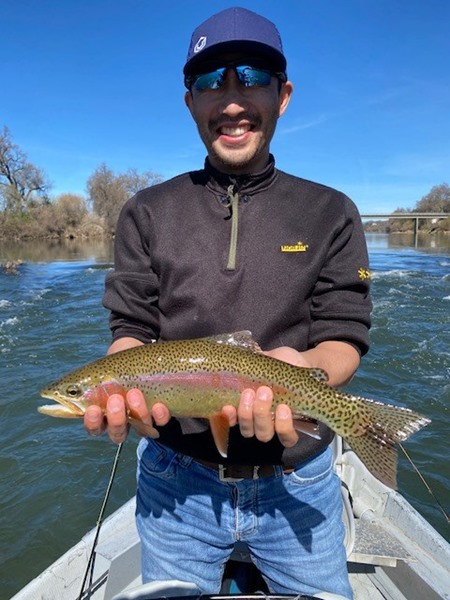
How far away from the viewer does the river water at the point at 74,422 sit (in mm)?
5708

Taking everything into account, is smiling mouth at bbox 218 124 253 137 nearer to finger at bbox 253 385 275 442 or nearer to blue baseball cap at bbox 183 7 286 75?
blue baseball cap at bbox 183 7 286 75

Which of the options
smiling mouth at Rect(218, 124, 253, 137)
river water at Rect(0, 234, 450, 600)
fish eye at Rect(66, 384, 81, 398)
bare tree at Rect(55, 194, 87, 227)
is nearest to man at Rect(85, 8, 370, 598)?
smiling mouth at Rect(218, 124, 253, 137)

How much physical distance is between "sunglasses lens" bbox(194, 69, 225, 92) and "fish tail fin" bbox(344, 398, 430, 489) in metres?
1.94

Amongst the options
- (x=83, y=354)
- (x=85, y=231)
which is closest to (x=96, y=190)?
(x=85, y=231)

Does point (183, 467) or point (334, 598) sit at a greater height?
point (183, 467)

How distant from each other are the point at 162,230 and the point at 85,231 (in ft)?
262

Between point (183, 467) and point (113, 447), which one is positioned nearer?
point (183, 467)

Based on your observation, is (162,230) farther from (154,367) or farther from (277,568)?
(277,568)

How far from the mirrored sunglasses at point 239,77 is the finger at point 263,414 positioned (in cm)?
171

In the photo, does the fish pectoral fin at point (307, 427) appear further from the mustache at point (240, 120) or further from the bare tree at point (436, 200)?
the bare tree at point (436, 200)

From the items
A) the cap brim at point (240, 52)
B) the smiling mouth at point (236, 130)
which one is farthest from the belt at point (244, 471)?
the cap brim at point (240, 52)

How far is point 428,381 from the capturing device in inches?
393

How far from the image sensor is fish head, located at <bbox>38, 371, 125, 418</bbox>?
2605mm

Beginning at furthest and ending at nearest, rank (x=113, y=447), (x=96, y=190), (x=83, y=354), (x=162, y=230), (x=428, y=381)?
(x=96, y=190) → (x=83, y=354) → (x=428, y=381) → (x=113, y=447) → (x=162, y=230)
